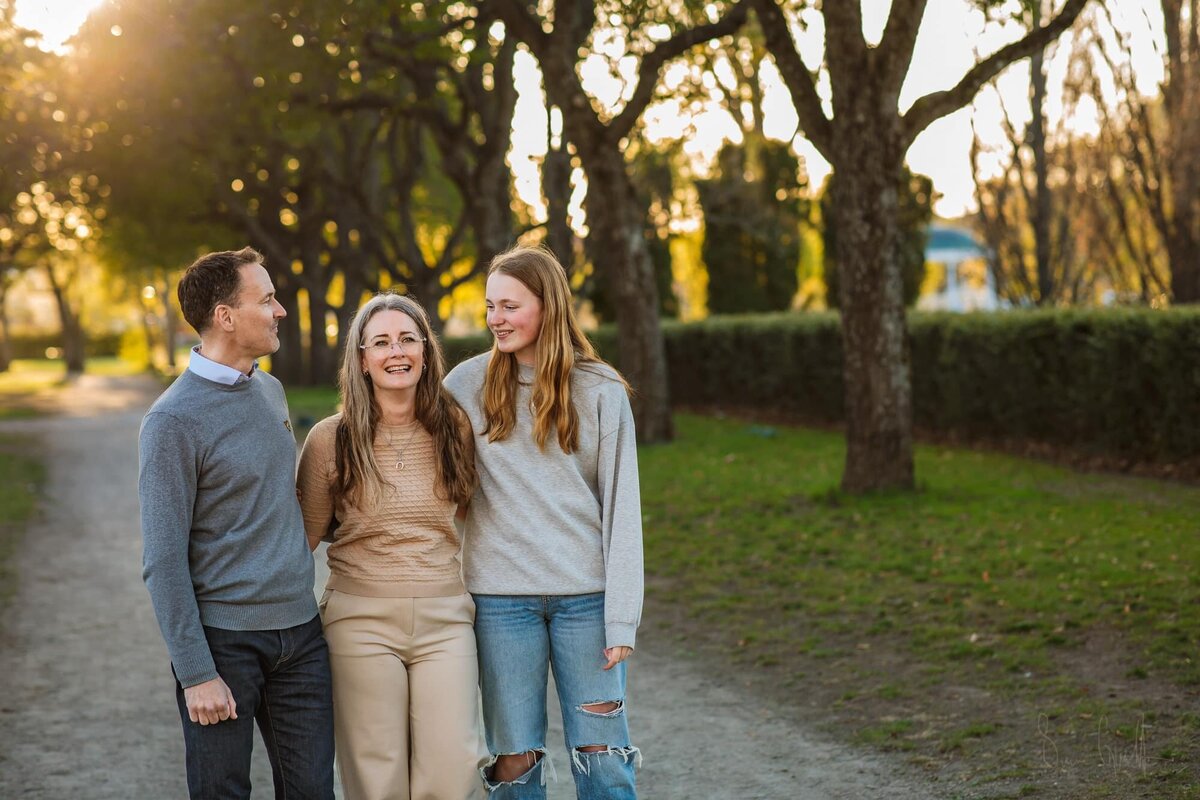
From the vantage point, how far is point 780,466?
49.4 feet

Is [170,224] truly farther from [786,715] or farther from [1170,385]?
[786,715]

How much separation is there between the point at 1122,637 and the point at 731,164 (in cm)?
2254

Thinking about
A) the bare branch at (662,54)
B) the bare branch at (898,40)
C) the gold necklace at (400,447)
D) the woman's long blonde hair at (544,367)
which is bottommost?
the gold necklace at (400,447)

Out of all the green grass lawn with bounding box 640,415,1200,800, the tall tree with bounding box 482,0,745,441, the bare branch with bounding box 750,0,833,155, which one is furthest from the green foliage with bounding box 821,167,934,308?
the bare branch with bounding box 750,0,833,155

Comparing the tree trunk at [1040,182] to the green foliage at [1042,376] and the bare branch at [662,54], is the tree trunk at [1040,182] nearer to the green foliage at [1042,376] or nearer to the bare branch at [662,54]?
the green foliage at [1042,376]

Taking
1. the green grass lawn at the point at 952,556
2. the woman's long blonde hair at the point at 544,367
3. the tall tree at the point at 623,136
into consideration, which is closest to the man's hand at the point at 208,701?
the woman's long blonde hair at the point at 544,367

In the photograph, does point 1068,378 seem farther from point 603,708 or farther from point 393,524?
point 393,524

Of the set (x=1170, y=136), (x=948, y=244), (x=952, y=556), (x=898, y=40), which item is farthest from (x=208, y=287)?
(x=948, y=244)

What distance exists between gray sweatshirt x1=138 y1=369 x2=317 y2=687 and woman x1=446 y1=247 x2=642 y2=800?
1.82 feet

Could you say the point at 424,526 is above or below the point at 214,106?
below

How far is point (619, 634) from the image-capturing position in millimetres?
3809

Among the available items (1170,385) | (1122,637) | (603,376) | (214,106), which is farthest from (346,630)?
(214,106)

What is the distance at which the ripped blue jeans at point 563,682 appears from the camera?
12.7ft

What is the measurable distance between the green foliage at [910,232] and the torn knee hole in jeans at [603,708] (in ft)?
69.9
